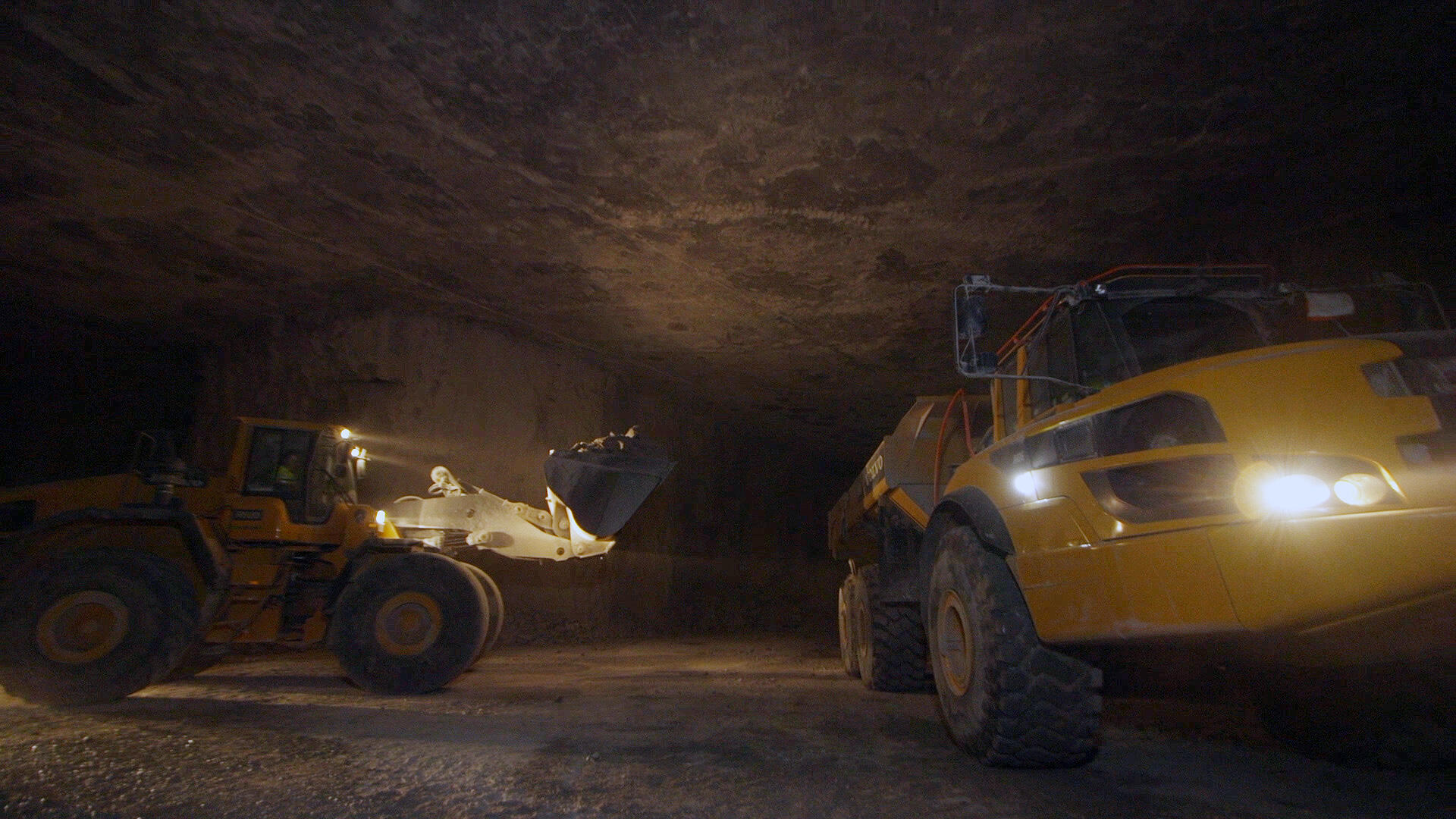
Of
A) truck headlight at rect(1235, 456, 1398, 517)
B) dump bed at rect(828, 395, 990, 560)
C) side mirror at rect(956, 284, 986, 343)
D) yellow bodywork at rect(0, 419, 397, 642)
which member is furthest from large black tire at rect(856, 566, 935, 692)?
yellow bodywork at rect(0, 419, 397, 642)

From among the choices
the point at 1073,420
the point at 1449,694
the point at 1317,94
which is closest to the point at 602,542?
the point at 1073,420

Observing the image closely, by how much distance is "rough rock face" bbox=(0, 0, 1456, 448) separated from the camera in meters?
4.63

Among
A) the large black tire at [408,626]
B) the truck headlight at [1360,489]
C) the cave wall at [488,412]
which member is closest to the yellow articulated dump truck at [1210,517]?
the truck headlight at [1360,489]

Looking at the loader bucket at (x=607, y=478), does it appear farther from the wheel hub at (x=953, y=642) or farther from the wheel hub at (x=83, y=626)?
the wheel hub at (x=953, y=642)

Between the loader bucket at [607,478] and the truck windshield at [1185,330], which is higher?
the truck windshield at [1185,330]

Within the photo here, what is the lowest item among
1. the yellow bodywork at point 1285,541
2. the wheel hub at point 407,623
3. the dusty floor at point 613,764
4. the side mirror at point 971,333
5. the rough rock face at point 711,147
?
the dusty floor at point 613,764

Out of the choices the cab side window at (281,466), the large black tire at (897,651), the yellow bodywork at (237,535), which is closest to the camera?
the yellow bodywork at (237,535)

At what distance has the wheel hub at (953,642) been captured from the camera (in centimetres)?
342

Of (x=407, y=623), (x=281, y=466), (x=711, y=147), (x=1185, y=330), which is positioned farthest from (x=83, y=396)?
(x=1185, y=330)

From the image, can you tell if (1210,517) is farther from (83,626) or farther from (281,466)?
(281,466)

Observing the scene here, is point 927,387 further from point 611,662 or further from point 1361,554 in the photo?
point 1361,554

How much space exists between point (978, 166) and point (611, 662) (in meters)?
6.31

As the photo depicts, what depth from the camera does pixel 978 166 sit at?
5836mm

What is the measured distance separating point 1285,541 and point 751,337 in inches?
309
